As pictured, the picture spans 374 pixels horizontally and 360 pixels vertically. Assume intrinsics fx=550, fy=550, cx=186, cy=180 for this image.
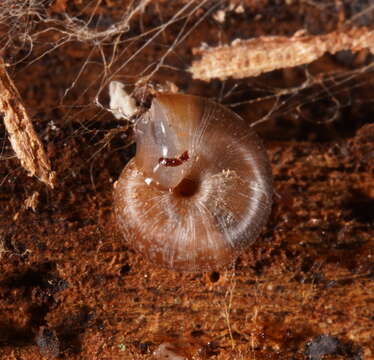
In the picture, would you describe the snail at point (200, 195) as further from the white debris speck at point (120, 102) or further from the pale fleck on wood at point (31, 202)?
the pale fleck on wood at point (31, 202)

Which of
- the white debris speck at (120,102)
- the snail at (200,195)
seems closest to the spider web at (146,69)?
the white debris speck at (120,102)

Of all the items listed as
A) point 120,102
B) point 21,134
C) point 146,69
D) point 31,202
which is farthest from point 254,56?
point 31,202

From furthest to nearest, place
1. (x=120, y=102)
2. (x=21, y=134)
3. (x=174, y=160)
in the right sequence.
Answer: (x=120, y=102) < (x=21, y=134) < (x=174, y=160)

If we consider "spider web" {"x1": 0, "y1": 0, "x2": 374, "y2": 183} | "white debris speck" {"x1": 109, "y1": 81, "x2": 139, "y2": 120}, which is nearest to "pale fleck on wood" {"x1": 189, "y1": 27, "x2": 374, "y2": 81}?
"spider web" {"x1": 0, "y1": 0, "x2": 374, "y2": 183}

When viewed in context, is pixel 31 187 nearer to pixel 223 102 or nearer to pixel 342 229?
pixel 223 102

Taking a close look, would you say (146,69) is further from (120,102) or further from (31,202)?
(31,202)

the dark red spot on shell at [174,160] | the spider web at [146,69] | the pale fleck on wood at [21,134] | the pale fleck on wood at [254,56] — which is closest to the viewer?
the dark red spot on shell at [174,160]
